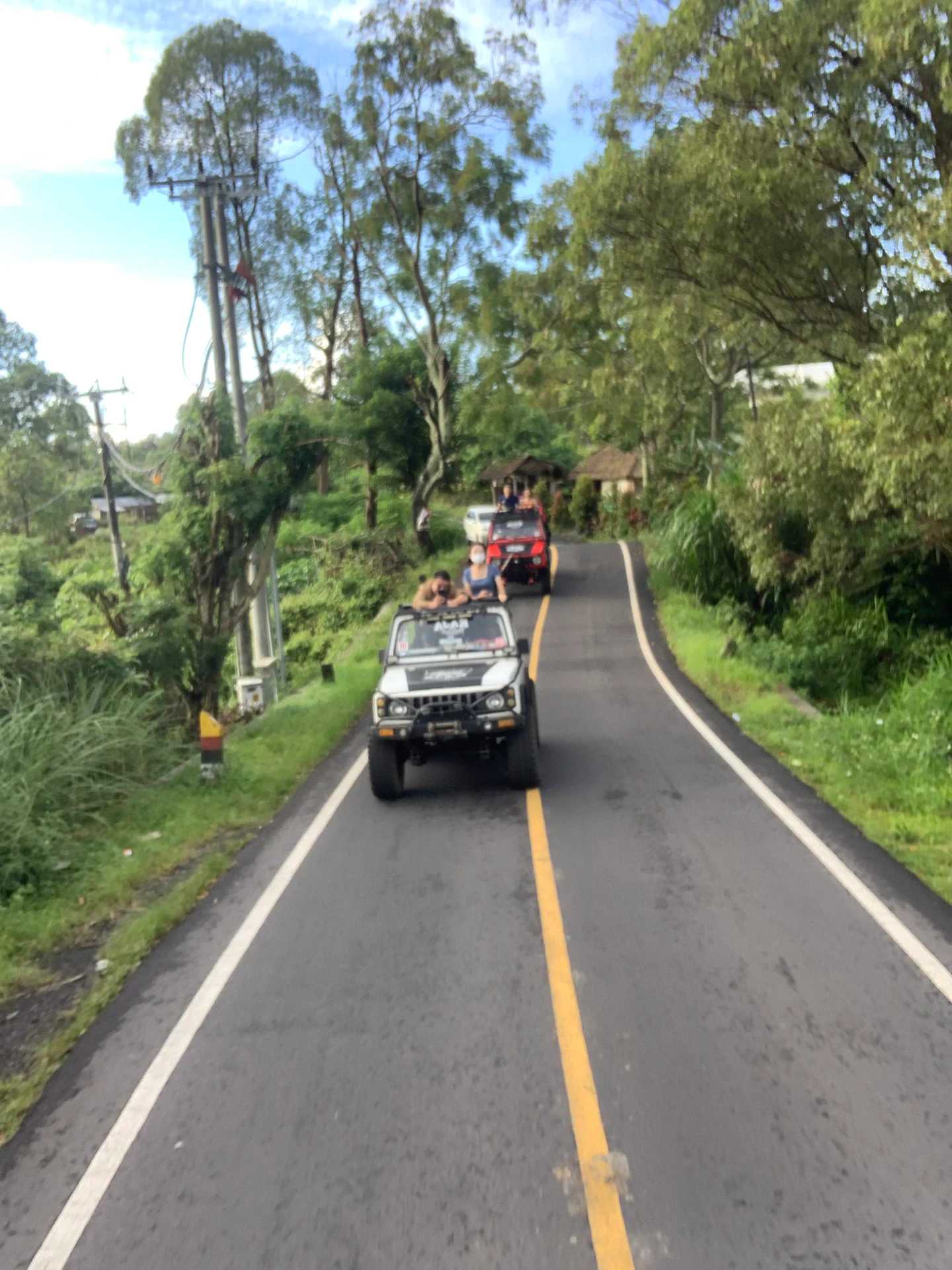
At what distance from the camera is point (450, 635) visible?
1016 cm

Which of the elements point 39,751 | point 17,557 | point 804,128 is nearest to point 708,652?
point 804,128

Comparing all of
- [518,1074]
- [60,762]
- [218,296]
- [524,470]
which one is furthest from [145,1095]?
[524,470]

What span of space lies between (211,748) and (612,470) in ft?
160

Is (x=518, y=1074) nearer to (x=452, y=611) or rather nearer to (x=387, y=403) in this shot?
(x=452, y=611)

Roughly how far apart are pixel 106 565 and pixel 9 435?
107 feet

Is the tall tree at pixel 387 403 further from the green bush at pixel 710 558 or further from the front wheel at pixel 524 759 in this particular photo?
the front wheel at pixel 524 759

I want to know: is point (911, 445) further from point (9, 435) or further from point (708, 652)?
point (9, 435)

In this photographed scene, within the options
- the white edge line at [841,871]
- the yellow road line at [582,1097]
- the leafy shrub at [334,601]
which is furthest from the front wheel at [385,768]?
the leafy shrub at [334,601]

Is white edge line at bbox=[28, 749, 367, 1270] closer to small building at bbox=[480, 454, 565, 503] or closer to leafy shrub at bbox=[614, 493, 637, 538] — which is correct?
leafy shrub at bbox=[614, 493, 637, 538]

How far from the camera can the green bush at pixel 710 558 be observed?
2164 centimetres

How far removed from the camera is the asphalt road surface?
12.0ft

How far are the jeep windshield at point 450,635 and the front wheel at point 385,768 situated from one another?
113cm

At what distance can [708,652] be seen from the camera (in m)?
16.1

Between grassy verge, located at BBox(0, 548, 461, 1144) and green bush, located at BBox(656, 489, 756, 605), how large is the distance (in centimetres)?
1144
